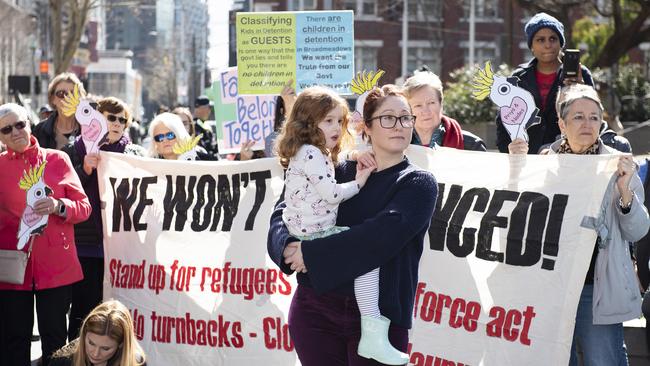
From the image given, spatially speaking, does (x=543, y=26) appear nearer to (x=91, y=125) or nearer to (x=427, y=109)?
(x=427, y=109)

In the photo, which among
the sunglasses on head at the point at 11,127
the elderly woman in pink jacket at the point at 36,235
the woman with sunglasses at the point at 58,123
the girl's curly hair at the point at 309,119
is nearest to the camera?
the girl's curly hair at the point at 309,119

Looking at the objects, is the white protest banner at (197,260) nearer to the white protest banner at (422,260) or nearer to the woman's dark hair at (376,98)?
the white protest banner at (422,260)

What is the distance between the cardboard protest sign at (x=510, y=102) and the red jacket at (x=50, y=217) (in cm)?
245

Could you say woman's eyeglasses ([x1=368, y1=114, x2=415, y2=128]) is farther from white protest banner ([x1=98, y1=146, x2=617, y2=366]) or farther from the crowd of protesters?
white protest banner ([x1=98, y1=146, x2=617, y2=366])

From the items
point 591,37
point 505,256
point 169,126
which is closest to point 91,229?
point 169,126

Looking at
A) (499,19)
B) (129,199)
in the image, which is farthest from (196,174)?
(499,19)

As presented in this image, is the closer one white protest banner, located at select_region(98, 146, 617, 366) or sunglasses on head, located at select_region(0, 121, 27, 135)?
white protest banner, located at select_region(98, 146, 617, 366)

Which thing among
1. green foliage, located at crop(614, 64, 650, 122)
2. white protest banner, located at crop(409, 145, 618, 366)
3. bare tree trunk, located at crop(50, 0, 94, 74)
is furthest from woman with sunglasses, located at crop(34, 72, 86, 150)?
bare tree trunk, located at crop(50, 0, 94, 74)

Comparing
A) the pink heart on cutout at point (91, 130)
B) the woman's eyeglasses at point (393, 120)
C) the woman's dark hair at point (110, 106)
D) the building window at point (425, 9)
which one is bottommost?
the pink heart on cutout at point (91, 130)

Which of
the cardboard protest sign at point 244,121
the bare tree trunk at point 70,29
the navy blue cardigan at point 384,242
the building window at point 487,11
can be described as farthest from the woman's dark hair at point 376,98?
the building window at point 487,11

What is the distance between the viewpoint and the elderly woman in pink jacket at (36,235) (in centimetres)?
630

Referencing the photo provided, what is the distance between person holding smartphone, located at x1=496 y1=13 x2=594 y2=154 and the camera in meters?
6.72

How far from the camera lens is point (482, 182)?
5.75 meters

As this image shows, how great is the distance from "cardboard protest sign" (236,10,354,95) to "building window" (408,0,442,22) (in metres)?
35.7
